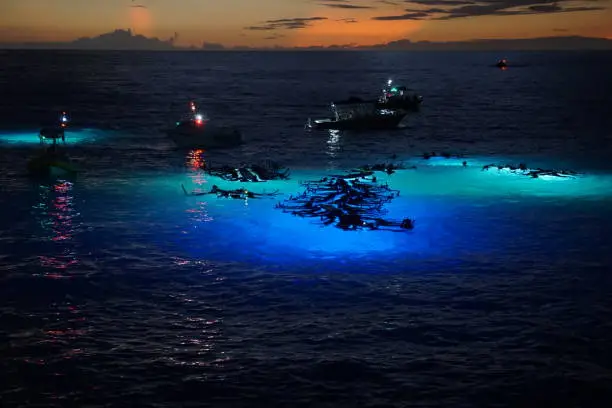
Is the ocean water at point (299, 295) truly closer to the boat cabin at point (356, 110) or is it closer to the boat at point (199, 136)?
the boat at point (199, 136)

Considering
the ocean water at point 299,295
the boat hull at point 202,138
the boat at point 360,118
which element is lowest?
the ocean water at point 299,295

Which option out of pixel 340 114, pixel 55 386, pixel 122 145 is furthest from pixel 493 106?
pixel 55 386

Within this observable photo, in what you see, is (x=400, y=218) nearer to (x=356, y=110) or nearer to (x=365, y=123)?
(x=365, y=123)

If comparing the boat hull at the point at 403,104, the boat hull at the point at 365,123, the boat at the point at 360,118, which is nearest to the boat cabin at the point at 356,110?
the boat at the point at 360,118

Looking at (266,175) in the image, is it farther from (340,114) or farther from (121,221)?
(340,114)

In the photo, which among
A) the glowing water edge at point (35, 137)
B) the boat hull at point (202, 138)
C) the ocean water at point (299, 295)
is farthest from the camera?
the glowing water edge at point (35, 137)

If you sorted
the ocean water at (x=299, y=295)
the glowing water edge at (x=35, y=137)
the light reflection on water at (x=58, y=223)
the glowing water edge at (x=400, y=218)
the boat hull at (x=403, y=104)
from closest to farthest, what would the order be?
the ocean water at (x=299, y=295)
the light reflection on water at (x=58, y=223)
the glowing water edge at (x=400, y=218)
the glowing water edge at (x=35, y=137)
the boat hull at (x=403, y=104)

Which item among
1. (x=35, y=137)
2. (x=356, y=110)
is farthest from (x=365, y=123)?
(x=35, y=137)

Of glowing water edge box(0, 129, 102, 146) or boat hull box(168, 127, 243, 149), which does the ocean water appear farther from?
glowing water edge box(0, 129, 102, 146)
